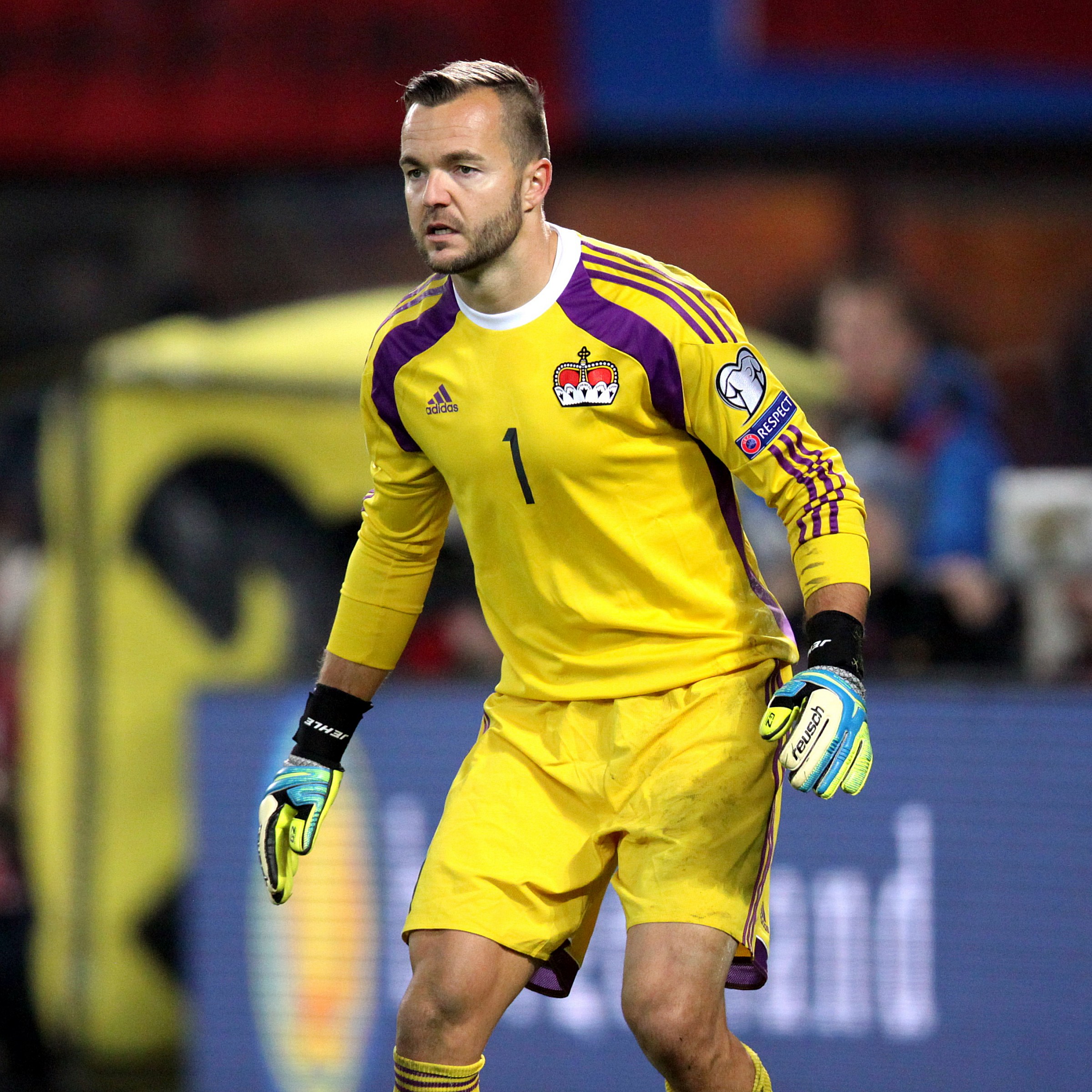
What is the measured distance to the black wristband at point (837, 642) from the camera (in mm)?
3646

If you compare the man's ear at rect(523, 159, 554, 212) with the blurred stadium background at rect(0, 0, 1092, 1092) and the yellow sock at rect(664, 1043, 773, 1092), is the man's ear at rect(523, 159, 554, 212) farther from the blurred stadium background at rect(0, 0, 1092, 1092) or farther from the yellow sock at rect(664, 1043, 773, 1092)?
the blurred stadium background at rect(0, 0, 1092, 1092)

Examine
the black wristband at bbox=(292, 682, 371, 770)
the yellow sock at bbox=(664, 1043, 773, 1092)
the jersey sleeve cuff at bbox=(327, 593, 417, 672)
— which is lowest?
the yellow sock at bbox=(664, 1043, 773, 1092)

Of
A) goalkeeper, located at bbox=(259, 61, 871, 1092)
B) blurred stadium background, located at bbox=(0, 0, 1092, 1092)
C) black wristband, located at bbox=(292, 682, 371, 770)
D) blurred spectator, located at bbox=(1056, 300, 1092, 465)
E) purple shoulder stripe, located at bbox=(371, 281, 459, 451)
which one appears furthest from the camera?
blurred spectator, located at bbox=(1056, 300, 1092, 465)

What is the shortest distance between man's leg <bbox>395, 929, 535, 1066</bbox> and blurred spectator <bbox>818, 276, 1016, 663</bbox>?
324 centimetres

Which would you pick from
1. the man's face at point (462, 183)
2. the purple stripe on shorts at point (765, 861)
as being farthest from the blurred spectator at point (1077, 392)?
the man's face at point (462, 183)

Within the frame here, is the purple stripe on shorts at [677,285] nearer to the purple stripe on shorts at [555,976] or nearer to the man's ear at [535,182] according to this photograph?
the man's ear at [535,182]

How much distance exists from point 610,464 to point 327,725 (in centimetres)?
92

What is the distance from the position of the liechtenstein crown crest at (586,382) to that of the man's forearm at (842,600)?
56 cm

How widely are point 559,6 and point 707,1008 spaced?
7.77 metres

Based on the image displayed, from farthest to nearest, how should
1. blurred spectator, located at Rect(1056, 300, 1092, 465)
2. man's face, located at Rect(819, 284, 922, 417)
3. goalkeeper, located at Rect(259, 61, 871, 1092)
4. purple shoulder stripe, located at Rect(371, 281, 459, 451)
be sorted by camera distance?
blurred spectator, located at Rect(1056, 300, 1092, 465) → man's face, located at Rect(819, 284, 922, 417) → purple shoulder stripe, located at Rect(371, 281, 459, 451) → goalkeeper, located at Rect(259, 61, 871, 1092)

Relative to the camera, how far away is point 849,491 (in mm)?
3795

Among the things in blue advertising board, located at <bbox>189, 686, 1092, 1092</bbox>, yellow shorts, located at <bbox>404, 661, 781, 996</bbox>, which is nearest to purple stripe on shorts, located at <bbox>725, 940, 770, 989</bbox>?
yellow shorts, located at <bbox>404, 661, 781, 996</bbox>

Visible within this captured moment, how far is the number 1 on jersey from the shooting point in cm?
385

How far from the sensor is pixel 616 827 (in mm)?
3857
